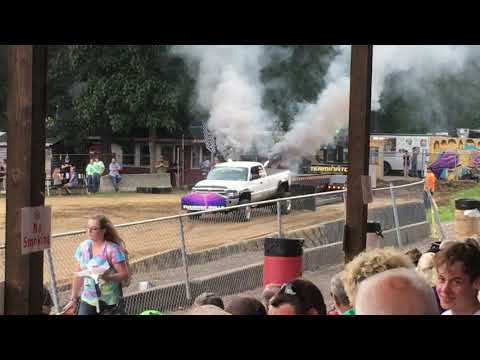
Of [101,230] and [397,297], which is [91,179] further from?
[397,297]

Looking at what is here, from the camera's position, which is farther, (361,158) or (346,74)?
(346,74)

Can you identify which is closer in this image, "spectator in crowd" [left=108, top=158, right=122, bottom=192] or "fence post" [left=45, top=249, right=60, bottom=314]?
"fence post" [left=45, top=249, right=60, bottom=314]

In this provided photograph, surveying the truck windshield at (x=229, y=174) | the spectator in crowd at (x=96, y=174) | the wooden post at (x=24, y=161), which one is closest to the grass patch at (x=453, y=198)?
the truck windshield at (x=229, y=174)

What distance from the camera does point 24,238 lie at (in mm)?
3523

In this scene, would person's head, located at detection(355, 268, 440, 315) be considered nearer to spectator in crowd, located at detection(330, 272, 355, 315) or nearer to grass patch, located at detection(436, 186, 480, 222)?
spectator in crowd, located at detection(330, 272, 355, 315)

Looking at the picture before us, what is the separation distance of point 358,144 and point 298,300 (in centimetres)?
338

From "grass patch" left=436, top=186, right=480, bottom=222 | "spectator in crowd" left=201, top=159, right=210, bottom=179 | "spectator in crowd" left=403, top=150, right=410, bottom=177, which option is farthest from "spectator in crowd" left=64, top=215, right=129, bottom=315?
"spectator in crowd" left=403, top=150, right=410, bottom=177

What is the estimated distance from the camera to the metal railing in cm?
814

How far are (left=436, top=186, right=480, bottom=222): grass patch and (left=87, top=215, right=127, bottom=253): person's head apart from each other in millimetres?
15455

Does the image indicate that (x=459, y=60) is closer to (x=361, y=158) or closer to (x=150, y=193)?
(x=150, y=193)
